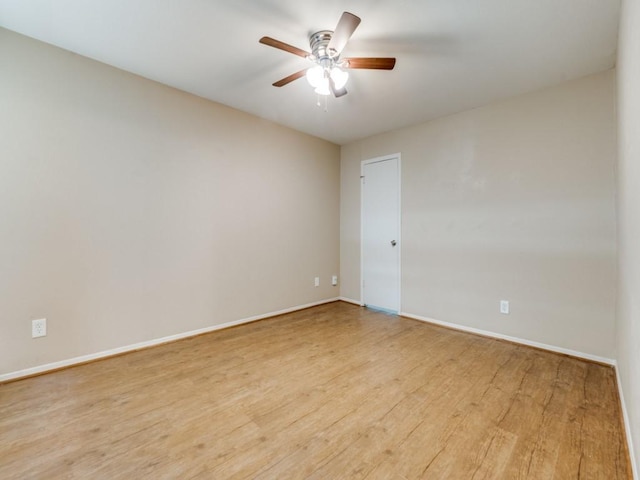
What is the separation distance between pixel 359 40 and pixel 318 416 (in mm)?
2547

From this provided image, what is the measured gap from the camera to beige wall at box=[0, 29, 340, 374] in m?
2.08

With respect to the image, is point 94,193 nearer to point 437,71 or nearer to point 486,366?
point 437,71

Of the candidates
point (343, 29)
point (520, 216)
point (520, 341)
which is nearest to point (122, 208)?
point (343, 29)

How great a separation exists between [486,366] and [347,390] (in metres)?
1.23

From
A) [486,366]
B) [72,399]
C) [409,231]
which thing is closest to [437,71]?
[409,231]

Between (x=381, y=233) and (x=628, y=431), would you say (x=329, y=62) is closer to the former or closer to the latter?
(x=381, y=233)

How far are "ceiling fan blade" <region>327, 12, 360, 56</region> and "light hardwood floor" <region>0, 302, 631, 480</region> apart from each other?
2250 mm

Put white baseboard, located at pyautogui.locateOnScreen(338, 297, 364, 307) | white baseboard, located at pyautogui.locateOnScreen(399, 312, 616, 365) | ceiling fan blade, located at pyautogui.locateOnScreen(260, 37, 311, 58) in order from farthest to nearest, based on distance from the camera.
Answer: white baseboard, located at pyautogui.locateOnScreen(338, 297, 364, 307) < white baseboard, located at pyautogui.locateOnScreen(399, 312, 616, 365) < ceiling fan blade, located at pyautogui.locateOnScreen(260, 37, 311, 58)

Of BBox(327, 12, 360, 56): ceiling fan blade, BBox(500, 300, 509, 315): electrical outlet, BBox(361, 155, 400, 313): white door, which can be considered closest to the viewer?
BBox(327, 12, 360, 56): ceiling fan blade

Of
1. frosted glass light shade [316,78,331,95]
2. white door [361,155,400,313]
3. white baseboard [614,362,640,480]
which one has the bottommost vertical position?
white baseboard [614,362,640,480]

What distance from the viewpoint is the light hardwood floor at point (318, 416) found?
135cm

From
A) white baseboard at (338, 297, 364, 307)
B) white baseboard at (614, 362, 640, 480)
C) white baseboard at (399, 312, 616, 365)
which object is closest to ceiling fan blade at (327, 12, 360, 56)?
white baseboard at (614, 362, 640, 480)

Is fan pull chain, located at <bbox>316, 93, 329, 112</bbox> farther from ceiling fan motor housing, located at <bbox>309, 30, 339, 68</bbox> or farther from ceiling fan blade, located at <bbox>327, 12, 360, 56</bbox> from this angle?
ceiling fan blade, located at <bbox>327, 12, 360, 56</bbox>

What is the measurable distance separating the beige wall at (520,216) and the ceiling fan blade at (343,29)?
2041mm
